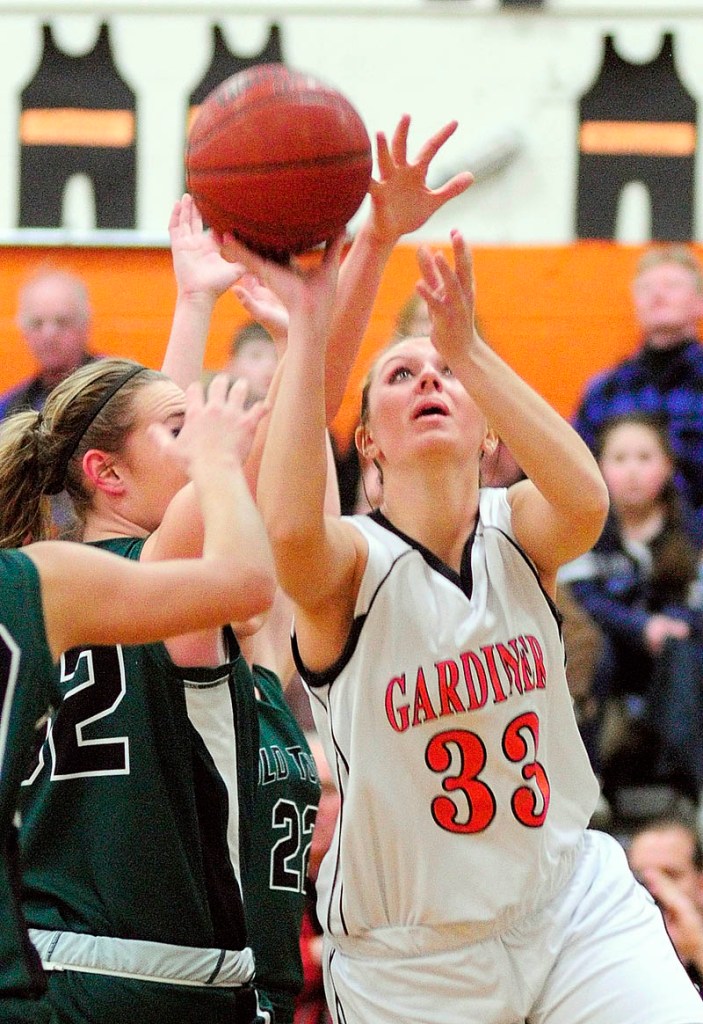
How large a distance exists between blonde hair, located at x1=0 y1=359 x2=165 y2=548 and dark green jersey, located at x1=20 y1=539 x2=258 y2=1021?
337 mm

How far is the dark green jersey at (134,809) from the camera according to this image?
10.3 ft

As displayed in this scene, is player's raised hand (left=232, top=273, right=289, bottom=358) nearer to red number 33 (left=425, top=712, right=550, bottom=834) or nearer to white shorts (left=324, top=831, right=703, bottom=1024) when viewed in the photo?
red number 33 (left=425, top=712, right=550, bottom=834)

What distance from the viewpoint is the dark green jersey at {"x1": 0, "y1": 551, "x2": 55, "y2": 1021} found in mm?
2541

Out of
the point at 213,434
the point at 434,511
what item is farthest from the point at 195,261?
the point at 213,434

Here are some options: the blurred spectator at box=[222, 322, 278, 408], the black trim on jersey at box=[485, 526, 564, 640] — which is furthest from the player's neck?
the blurred spectator at box=[222, 322, 278, 408]

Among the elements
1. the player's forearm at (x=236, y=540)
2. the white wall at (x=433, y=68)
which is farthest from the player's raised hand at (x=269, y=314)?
the white wall at (x=433, y=68)

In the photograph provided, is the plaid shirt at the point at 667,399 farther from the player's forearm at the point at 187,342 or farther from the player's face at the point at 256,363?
the player's forearm at the point at 187,342

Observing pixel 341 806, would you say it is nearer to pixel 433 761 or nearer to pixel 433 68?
pixel 433 761

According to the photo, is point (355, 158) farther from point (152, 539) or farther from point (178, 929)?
point (178, 929)

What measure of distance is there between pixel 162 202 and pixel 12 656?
6.24 meters

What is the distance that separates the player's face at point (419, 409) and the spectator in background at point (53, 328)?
12.7 ft

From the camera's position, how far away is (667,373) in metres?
7.32

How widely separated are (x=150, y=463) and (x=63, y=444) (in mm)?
233

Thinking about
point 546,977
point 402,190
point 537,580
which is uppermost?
point 402,190
